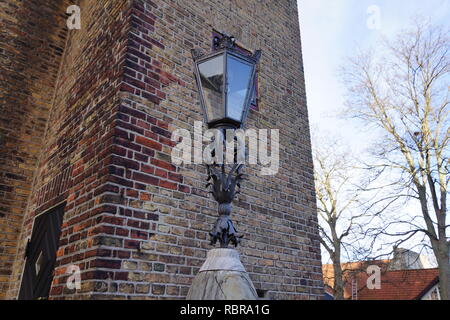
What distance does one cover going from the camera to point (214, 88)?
2.56m

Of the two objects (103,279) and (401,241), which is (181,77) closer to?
(103,279)

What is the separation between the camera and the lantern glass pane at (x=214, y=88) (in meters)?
2.53

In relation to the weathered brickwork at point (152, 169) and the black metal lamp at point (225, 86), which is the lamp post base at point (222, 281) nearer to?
the weathered brickwork at point (152, 169)

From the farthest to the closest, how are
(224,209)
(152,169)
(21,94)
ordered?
(21,94), (152,169), (224,209)

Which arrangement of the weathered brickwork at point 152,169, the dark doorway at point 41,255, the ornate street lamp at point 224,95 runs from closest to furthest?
the ornate street lamp at point 224,95 → the weathered brickwork at point 152,169 → the dark doorway at point 41,255

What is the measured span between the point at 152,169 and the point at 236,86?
116cm

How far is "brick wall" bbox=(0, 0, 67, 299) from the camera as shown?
15.2 ft

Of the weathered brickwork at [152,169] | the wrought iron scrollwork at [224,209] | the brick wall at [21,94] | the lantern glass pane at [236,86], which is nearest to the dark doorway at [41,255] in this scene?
the weathered brickwork at [152,169]

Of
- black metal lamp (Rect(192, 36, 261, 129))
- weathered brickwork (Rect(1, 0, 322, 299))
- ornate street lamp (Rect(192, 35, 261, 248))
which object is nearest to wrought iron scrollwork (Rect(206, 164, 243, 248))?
ornate street lamp (Rect(192, 35, 261, 248))

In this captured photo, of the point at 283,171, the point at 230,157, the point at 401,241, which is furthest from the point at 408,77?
the point at 230,157

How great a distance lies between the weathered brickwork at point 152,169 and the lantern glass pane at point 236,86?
1.06 meters

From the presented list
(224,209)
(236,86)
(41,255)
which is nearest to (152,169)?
(224,209)

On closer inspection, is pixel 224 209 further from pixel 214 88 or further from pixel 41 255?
pixel 41 255

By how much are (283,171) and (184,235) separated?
1.90m
